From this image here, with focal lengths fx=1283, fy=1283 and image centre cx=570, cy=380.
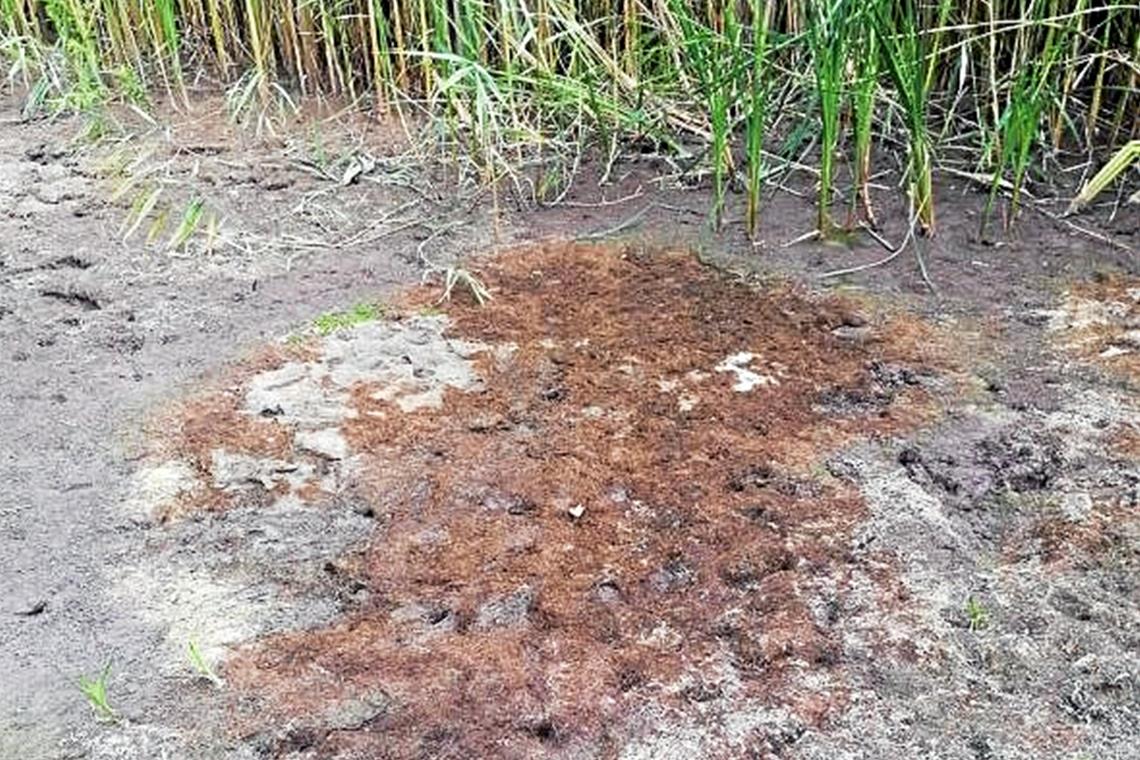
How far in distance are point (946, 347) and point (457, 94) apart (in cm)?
114

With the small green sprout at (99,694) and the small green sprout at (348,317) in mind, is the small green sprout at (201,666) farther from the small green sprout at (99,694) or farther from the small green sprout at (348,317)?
the small green sprout at (348,317)

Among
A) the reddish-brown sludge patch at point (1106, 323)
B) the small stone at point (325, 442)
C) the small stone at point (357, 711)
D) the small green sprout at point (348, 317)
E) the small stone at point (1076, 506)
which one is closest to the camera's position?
the small stone at point (357, 711)

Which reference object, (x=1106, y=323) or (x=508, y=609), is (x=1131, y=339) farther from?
(x=508, y=609)

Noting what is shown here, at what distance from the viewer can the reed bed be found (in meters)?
2.17

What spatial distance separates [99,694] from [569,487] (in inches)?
24.4

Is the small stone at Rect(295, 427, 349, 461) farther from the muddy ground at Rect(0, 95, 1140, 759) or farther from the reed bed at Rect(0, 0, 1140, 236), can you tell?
the reed bed at Rect(0, 0, 1140, 236)

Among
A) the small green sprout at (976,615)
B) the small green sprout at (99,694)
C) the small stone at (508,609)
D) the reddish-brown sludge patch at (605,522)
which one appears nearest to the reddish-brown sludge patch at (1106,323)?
the reddish-brown sludge patch at (605,522)

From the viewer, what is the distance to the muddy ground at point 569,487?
133 centimetres

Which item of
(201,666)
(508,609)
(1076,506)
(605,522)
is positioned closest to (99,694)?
(201,666)

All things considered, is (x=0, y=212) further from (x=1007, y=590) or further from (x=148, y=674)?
(x=1007, y=590)

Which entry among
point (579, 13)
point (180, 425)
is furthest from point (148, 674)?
point (579, 13)

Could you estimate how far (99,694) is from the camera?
1352mm

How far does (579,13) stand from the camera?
2713 mm

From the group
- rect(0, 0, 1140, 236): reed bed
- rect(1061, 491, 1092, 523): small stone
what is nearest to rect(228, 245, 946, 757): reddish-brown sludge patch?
rect(1061, 491, 1092, 523): small stone
